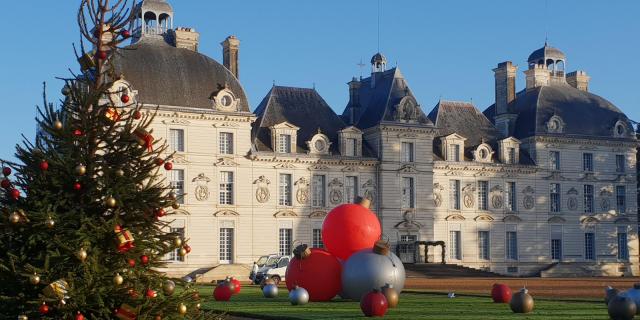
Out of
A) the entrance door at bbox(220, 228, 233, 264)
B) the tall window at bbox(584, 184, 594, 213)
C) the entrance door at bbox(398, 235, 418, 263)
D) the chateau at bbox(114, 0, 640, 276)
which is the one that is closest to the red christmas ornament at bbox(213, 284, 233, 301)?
the chateau at bbox(114, 0, 640, 276)

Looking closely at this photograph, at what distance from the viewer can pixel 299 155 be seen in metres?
47.6

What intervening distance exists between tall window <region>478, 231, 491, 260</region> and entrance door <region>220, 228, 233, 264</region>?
15.7 meters

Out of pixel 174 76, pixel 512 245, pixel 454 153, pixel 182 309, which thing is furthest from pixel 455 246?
pixel 182 309

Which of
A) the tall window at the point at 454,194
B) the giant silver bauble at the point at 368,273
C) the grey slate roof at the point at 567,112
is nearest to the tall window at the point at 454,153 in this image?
the tall window at the point at 454,194

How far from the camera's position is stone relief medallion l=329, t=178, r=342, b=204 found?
4875 centimetres

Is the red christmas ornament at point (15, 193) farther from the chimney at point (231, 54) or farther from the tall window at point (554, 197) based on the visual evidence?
the tall window at point (554, 197)

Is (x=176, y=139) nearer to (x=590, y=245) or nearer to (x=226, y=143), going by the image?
(x=226, y=143)

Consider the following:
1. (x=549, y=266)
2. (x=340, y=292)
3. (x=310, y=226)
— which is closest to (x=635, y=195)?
(x=549, y=266)

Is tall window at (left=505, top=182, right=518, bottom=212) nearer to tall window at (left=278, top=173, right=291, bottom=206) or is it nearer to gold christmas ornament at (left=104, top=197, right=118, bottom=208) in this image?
tall window at (left=278, top=173, right=291, bottom=206)

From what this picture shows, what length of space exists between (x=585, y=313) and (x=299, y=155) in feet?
101

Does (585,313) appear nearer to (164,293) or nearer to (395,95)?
(164,293)

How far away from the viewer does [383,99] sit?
2009 inches

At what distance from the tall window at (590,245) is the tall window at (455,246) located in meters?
8.83

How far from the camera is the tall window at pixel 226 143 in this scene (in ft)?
150
